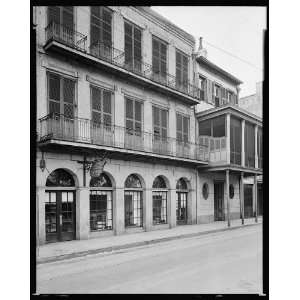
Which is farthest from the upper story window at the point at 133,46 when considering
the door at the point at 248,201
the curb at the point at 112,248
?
the door at the point at 248,201

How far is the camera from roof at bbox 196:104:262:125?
1338 cm

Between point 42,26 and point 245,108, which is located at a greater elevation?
point 42,26

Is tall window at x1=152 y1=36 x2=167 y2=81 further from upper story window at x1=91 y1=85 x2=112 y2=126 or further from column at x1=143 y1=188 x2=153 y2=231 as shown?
column at x1=143 y1=188 x2=153 y2=231

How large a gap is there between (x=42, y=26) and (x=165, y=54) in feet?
17.7

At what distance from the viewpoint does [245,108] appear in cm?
1466

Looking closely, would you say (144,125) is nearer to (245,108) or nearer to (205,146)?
(205,146)

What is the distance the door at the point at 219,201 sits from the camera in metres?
14.9

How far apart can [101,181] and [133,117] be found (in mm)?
2668

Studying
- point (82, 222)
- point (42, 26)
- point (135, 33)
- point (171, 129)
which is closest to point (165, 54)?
point (135, 33)

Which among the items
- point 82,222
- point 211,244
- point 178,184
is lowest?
point 211,244

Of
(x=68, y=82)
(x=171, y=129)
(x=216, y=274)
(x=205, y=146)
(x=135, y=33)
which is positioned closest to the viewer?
(x=216, y=274)

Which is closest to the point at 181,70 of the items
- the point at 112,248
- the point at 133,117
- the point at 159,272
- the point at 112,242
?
the point at 133,117

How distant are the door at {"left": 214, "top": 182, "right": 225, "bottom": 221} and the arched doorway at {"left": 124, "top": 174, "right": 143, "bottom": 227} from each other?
4656 mm

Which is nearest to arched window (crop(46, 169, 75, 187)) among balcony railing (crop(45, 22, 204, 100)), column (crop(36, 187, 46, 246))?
column (crop(36, 187, 46, 246))
